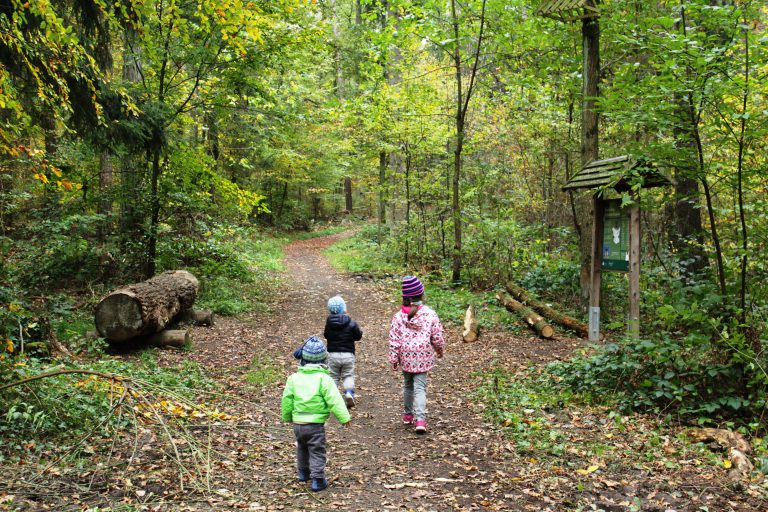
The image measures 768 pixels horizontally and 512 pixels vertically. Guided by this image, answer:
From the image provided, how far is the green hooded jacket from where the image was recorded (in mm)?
4660

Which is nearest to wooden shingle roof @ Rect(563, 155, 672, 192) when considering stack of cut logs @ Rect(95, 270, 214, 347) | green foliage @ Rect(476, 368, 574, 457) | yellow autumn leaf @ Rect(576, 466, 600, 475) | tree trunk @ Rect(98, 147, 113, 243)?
green foliage @ Rect(476, 368, 574, 457)

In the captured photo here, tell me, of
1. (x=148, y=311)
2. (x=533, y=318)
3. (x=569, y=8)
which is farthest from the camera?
(x=533, y=318)

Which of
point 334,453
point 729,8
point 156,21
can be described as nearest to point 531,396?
point 334,453

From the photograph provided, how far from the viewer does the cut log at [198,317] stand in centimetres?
1105

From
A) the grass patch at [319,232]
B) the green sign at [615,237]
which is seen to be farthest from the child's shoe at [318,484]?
the grass patch at [319,232]

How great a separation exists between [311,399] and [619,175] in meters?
5.00

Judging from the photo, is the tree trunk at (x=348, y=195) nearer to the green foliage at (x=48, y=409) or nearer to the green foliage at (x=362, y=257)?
the green foliage at (x=362, y=257)

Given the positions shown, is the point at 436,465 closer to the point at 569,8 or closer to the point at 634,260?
the point at 634,260

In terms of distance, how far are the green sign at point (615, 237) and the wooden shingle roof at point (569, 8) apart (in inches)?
141

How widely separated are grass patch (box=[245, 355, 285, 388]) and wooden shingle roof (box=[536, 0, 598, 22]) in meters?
8.35

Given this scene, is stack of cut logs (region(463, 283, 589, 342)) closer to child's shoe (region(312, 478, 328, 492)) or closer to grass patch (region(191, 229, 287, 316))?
grass patch (region(191, 229, 287, 316))

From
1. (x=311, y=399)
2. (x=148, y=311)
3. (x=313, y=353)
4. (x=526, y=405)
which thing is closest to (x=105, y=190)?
(x=148, y=311)

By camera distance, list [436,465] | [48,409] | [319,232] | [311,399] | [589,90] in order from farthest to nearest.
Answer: [319,232]
[589,90]
[436,465]
[48,409]
[311,399]

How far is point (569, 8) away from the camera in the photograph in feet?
30.0
